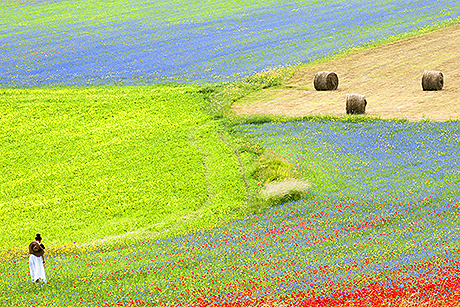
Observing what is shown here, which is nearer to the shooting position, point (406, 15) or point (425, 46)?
point (425, 46)

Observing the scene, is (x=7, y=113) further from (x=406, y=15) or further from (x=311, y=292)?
(x=406, y=15)

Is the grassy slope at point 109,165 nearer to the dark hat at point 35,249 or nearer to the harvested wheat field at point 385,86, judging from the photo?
the dark hat at point 35,249

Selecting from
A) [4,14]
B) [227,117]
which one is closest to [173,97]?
[227,117]

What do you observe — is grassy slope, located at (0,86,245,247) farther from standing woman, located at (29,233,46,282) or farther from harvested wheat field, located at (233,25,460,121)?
harvested wheat field, located at (233,25,460,121)

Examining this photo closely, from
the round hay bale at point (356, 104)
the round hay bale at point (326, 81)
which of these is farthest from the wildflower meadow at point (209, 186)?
the round hay bale at point (326, 81)

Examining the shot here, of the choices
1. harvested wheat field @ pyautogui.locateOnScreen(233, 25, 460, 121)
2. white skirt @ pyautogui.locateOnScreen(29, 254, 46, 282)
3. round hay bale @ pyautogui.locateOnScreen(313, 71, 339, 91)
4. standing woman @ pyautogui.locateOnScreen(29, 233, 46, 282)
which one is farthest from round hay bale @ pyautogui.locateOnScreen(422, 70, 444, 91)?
white skirt @ pyautogui.locateOnScreen(29, 254, 46, 282)

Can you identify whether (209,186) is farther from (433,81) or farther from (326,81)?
(433,81)
